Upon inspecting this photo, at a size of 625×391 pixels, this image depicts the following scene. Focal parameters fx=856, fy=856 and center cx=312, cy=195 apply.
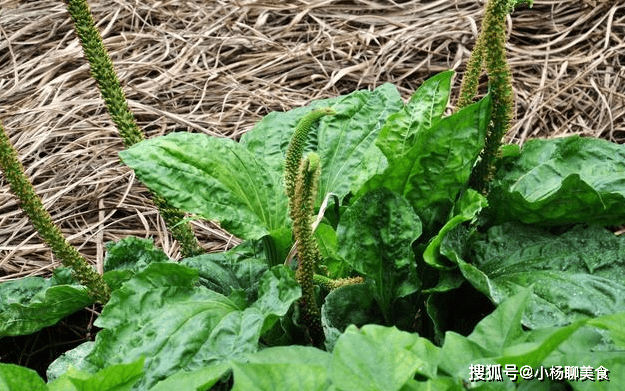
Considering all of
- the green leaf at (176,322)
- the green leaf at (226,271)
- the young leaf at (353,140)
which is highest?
the young leaf at (353,140)

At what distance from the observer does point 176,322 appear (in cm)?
212

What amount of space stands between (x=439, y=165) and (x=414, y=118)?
0.23 metres

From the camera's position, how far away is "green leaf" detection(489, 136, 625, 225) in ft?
7.52

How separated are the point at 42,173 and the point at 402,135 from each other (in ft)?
6.24

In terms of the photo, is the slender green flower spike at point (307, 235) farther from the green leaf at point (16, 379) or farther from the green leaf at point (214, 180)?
the green leaf at point (16, 379)

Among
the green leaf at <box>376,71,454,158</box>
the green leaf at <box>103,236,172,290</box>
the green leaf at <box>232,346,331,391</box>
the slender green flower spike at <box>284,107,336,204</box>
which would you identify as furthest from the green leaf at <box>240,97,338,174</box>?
the green leaf at <box>232,346,331,391</box>

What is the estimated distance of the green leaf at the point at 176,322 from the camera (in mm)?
2047

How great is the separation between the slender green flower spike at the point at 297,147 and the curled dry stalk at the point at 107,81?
1.21 ft

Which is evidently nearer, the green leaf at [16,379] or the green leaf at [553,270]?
the green leaf at [16,379]

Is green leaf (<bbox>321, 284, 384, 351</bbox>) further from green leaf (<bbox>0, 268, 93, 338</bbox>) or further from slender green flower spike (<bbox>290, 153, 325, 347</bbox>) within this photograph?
green leaf (<bbox>0, 268, 93, 338</bbox>)

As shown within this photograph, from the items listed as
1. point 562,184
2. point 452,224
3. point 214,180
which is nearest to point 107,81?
Answer: point 214,180

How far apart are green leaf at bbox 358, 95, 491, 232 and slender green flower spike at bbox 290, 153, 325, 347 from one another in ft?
1.06

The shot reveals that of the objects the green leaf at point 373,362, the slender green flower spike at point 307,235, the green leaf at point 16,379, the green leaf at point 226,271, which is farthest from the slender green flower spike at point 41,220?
the green leaf at point 373,362

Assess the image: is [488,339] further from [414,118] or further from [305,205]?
[414,118]
